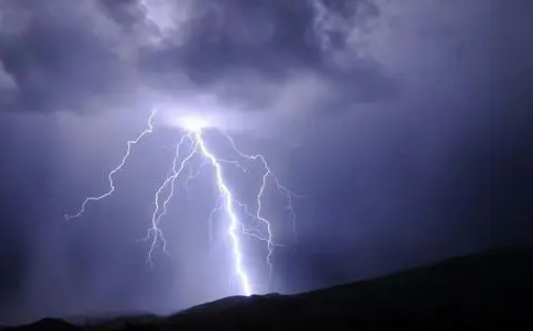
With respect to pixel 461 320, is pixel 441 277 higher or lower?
higher

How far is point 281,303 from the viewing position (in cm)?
4294

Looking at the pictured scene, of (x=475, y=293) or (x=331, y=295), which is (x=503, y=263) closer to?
(x=475, y=293)

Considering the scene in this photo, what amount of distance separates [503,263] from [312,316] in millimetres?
16436

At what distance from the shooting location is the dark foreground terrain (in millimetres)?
35375

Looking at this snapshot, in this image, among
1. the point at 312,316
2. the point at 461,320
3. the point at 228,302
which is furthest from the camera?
the point at 228,302

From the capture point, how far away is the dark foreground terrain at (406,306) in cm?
3538

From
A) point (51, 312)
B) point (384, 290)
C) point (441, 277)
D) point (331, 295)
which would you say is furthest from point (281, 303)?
point (51, 312)

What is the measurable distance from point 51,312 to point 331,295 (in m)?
52.7

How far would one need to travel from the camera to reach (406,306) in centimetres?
3900

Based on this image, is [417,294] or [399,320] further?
[417,294]

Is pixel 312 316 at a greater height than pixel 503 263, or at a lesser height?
lesser

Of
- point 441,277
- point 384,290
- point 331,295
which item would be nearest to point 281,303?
Answer: point 331,295

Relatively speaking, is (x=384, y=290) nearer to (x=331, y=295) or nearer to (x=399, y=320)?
(x=331, y=295)

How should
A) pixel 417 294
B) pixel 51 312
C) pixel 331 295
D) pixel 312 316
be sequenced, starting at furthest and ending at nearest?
pixel 51 312
pixel 331 295
pixel 417 294
pixel 312 316
